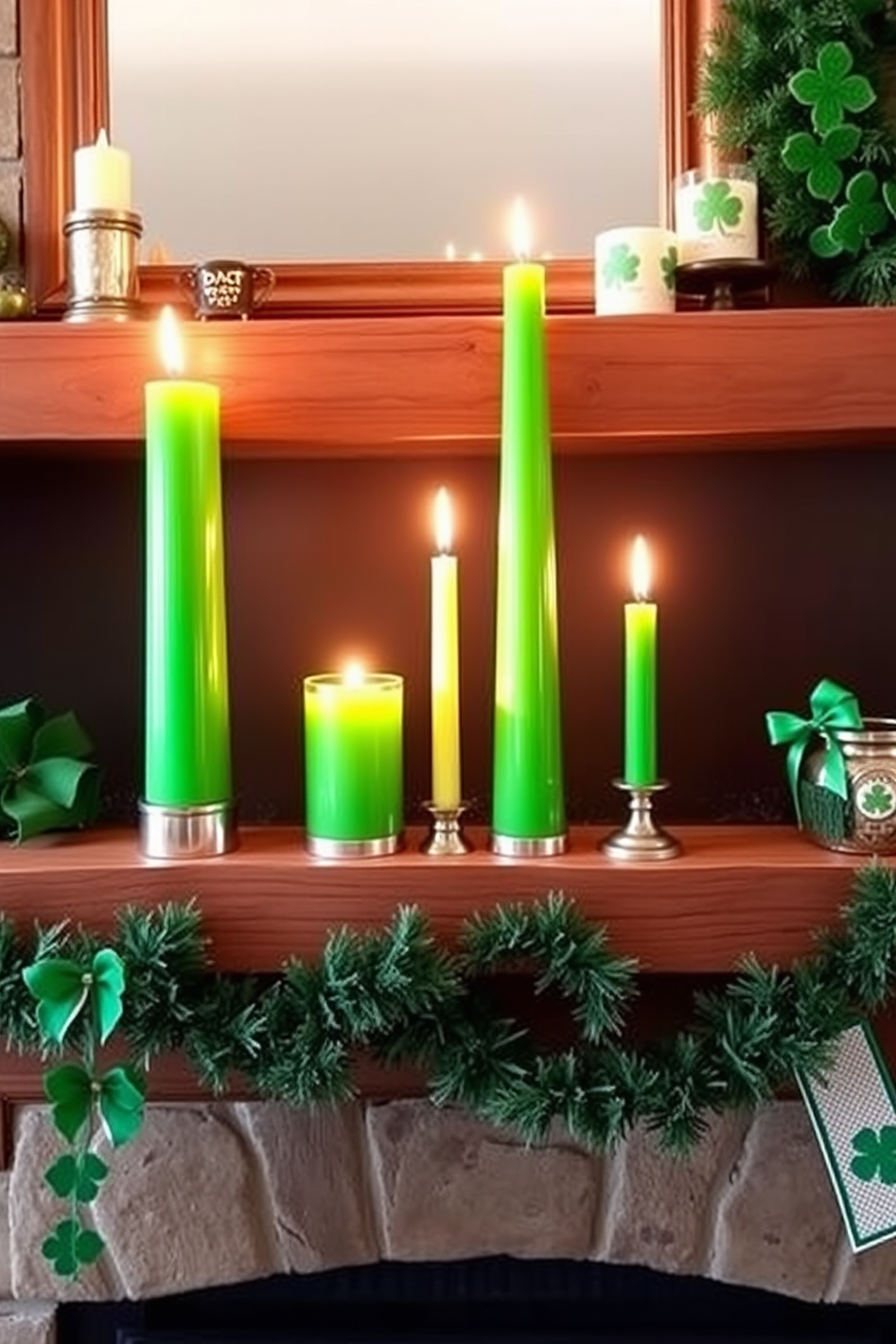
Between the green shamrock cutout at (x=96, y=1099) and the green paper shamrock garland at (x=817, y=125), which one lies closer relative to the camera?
the green shamrock cutout at (x=96, y=1099)

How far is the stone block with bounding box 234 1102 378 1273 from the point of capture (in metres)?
1.12

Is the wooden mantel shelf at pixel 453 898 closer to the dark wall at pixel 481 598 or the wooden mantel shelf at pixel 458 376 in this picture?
the dark wall at pixel 481 598

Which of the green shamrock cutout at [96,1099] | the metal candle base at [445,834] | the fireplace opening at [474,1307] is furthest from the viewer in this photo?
the fireplace opening at [474,1307]

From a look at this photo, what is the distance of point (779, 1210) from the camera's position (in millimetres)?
Answer: 1114

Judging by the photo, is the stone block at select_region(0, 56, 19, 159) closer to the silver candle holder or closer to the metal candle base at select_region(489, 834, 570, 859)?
the silver candle holder

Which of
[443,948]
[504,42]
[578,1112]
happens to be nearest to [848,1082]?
[578,1112]

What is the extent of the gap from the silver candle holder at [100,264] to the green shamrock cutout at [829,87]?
53cm

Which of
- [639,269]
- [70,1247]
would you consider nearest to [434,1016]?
[70,1247]

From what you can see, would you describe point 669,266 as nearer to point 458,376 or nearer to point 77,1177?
point 458,376

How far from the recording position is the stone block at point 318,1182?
1.12m

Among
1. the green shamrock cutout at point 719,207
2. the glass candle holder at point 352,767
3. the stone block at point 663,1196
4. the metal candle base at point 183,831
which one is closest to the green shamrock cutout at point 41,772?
the metal candle base at point 183,831

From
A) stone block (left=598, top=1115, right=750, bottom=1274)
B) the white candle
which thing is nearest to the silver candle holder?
the white candle

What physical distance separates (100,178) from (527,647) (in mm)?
487

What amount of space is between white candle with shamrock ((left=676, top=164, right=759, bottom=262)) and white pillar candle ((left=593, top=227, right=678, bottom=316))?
0.06 feet
